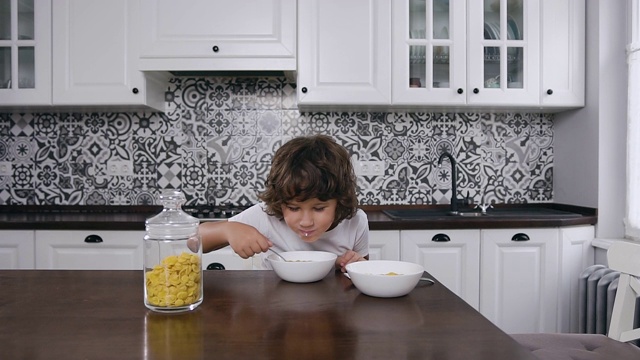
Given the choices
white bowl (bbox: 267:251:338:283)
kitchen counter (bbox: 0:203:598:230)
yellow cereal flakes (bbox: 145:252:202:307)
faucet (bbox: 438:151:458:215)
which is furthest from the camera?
faucet (bbox: 438:151:458:215)

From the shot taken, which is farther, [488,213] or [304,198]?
[488,213]

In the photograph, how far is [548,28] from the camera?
2729 mm

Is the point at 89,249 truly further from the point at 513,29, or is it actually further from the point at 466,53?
the point at 513,29

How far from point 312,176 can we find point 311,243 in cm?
33

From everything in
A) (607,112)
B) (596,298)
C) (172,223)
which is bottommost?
(596,298)

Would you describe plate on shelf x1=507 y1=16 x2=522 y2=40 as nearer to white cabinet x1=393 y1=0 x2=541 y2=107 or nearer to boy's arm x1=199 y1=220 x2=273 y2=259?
white cabinet x1=393 y1=0 x2=541 y2=107

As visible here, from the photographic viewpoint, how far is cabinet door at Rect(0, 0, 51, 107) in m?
2.63

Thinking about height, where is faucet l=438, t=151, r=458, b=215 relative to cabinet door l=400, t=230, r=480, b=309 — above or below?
above

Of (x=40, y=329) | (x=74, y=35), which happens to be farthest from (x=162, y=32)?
(x=40, y=329)

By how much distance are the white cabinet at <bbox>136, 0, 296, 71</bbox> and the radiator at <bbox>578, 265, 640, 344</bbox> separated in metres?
1.75

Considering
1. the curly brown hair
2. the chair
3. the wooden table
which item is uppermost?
the curly brown hair

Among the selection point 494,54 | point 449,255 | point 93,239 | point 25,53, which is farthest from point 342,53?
point 25,53

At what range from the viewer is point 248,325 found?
0.85 m

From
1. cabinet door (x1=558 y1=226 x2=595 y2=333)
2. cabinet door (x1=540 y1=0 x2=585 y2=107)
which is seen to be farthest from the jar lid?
cabinet door (x1=540 y1=0 x2=585 y2=107)
